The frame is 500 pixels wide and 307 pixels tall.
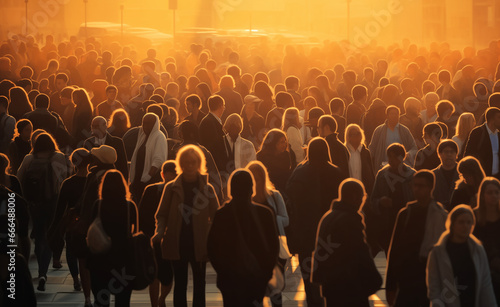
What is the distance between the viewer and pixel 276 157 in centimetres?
1088

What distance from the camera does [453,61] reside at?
877 inches

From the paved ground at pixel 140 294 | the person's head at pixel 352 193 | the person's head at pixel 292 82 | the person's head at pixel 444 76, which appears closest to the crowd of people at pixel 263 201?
the person's head at pixel 352 193

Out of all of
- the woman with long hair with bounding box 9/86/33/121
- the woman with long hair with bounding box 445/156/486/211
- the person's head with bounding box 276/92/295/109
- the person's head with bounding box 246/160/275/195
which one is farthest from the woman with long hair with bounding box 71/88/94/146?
the woman with long hair with bounding box 445/156/486/211

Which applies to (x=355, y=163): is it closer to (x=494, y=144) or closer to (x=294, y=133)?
(x=294, y=133)

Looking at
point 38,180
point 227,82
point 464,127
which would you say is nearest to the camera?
point 38,180

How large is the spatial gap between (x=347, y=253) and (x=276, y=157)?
3.25 m

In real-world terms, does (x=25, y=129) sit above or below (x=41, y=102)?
below

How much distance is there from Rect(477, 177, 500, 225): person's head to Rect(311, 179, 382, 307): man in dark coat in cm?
95

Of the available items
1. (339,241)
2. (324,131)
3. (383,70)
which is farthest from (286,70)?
(339,241)

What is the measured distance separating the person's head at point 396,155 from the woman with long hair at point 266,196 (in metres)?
1.33

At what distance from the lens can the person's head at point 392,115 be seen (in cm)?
1273

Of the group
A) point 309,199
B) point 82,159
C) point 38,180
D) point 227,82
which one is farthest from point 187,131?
point 227,82

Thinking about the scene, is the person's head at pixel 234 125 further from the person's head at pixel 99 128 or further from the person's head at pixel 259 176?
the person's head at pixel 259 176

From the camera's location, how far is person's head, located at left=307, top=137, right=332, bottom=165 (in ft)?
31.3
